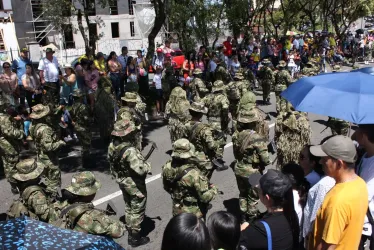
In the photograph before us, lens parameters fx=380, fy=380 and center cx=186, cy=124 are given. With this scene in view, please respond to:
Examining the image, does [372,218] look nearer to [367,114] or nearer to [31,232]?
[367,114]

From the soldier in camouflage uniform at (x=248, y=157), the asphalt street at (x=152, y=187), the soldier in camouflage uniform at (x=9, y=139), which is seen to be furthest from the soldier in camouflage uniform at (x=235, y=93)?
the soldier in camouflage uniform at (x=9, y=139)

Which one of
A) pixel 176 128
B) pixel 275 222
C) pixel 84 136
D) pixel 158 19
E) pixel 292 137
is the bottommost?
pixel 84 136

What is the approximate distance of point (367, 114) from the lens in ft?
11.5

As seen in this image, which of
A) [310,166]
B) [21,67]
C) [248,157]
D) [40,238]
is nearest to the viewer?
[40,238]

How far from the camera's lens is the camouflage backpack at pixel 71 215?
3.68 m

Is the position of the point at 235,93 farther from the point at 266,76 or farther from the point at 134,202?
the point at 134,202

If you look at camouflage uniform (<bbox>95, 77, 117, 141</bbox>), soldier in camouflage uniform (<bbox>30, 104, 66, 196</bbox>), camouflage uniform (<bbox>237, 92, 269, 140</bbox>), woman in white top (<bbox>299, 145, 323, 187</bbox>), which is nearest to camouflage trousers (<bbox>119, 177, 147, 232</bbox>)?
soldier in camouflage uniform (<bbox>30, 104, 66, 196</bbox>)

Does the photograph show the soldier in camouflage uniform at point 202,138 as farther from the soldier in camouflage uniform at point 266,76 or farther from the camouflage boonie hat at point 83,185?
the soldier in camouflage uniform at point 266,76

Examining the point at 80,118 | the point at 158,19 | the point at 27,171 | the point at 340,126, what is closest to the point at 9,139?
the point at 80,118

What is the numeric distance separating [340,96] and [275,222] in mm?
1485

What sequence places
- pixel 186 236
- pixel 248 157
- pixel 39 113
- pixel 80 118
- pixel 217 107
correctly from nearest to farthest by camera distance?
pixel 186 236 < pixel 248 157 < pixel 39 113 < pixel 80 118 < pixel 217 107

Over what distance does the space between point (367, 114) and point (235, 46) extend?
49.6ft

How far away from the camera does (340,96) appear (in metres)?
3.79

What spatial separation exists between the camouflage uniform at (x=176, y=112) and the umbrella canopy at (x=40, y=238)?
5.43 metres
